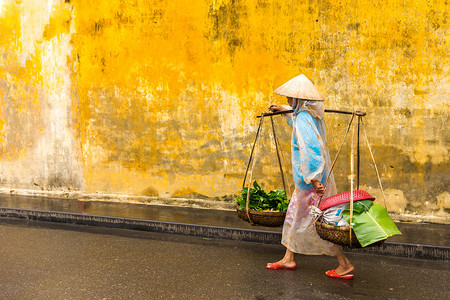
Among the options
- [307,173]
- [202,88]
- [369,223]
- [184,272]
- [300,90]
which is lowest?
[184,272]

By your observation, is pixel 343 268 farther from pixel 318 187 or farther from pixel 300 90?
pixel 300 90

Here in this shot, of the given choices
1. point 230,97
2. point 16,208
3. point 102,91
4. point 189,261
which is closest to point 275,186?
point 230,97

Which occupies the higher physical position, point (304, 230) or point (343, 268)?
point (304, 230)

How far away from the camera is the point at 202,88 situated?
8141 mm

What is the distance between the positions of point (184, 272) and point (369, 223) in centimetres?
183

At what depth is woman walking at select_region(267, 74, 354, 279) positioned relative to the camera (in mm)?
4887

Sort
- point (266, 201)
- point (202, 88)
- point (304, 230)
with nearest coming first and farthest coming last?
point (304, 230), point (266, 201), point (202, 88)

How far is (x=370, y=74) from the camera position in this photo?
23.6 feet

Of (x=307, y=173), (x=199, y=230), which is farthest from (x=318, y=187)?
(x=199, y=230)

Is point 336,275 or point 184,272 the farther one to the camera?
Answer: point 184,272

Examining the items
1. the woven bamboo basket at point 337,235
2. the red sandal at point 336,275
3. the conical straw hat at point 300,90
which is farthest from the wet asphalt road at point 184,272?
the conical straw hat at point 300,90

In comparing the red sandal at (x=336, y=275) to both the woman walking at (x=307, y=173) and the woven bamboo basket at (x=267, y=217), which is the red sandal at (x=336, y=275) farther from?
the woven bamboo basket at (x=267, y=217)

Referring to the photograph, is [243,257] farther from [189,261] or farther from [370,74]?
[370,74]

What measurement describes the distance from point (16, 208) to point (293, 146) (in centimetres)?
493
